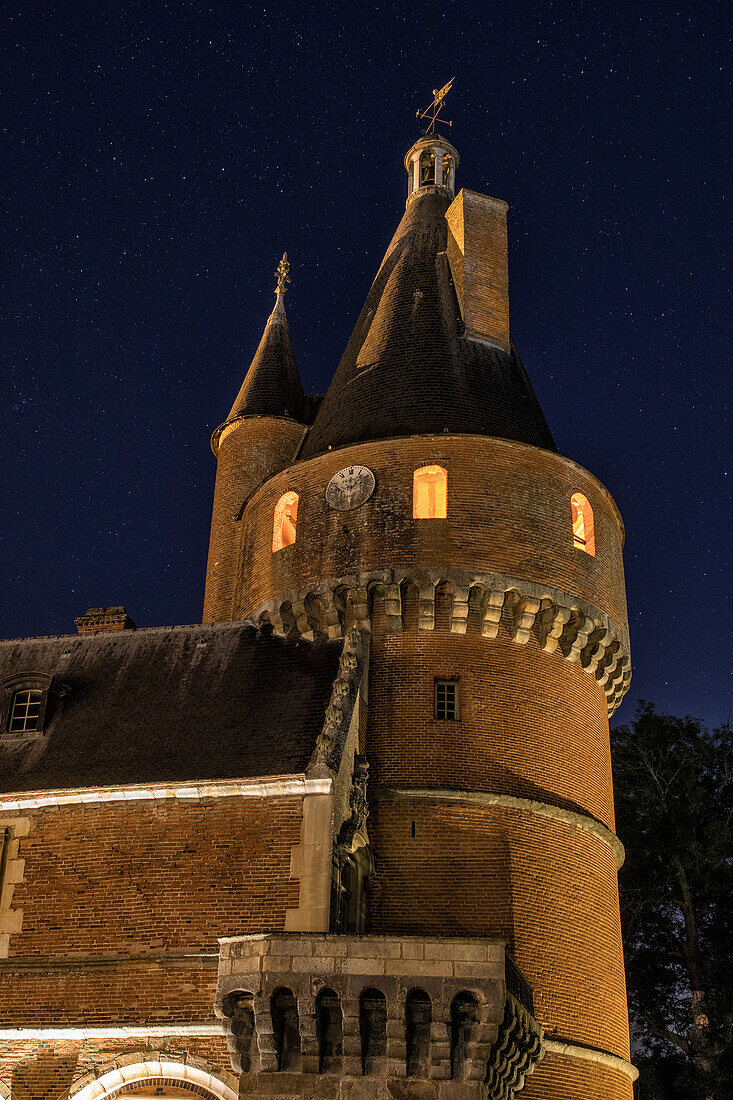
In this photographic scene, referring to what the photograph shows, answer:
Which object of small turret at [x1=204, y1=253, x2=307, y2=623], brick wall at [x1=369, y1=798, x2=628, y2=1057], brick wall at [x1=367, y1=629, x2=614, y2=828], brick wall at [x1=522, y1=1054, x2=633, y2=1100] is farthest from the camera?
→ small turret at [x1=204, y1=253, x2=307, y2=623]

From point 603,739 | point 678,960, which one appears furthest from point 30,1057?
point 678,960

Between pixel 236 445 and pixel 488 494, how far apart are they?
10.6 m

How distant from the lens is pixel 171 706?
1005 inches

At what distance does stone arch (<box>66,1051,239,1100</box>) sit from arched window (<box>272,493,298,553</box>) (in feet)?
37.3

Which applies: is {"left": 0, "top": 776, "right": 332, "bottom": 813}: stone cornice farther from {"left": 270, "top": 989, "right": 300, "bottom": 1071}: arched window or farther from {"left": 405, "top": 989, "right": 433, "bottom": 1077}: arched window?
{"left": 405, "top": 989, "right": 433, "bottom": 1077}: arched window

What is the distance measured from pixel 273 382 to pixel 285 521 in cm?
777

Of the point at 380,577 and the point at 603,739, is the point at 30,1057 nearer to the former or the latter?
the point at 380,577

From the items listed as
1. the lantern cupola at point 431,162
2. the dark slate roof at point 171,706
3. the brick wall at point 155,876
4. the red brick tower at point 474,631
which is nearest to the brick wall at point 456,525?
the red brick tower at point 474,631

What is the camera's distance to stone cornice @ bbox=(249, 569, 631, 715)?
2573 centimetres

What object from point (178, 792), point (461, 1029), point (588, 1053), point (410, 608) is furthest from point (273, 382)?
point (461, 1029)

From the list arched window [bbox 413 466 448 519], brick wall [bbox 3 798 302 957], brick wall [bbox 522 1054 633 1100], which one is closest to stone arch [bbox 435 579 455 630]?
arched window [bbox 413 466 448 519]

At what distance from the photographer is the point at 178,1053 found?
67.1 feet

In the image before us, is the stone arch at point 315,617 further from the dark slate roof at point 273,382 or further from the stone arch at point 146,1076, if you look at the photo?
the dark slate roof at point 273,382

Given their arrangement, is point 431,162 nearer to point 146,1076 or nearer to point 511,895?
point 511,895
